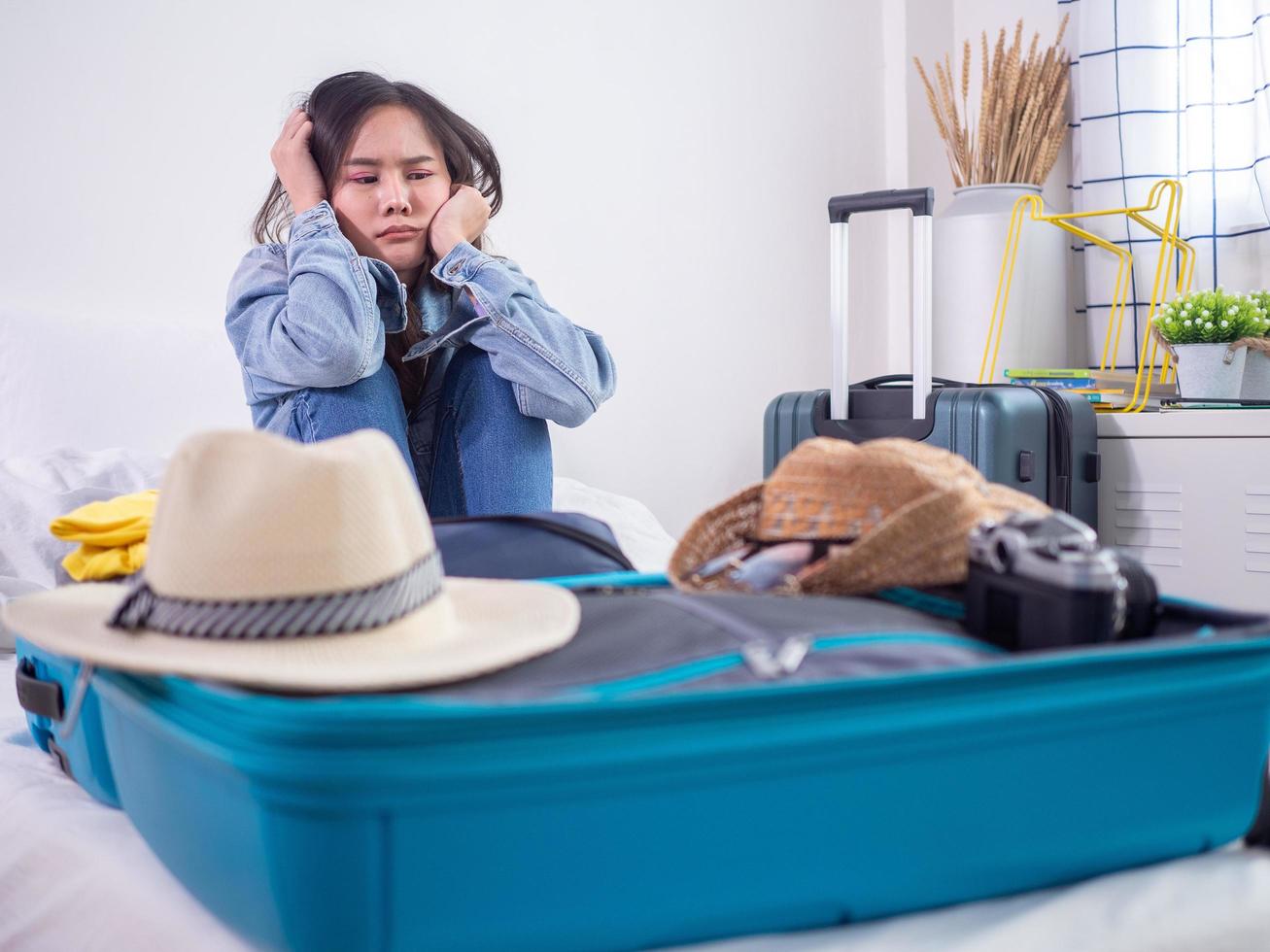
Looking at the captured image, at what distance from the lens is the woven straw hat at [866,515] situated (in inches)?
20.9

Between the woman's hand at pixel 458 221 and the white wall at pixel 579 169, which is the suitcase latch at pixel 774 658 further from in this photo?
the white wall at pixel 579 169

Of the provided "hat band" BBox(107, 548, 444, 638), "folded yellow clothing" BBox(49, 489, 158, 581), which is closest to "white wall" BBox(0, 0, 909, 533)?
"folded yellow clothing" BBox(49, 489, 158, 581)

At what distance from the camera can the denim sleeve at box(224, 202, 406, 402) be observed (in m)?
1.23

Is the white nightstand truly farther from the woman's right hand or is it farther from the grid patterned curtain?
the woman's right hand

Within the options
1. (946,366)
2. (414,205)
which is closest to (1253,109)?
(946,366)

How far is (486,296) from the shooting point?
1307 millimetres

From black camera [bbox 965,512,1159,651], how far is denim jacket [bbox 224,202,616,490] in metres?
0.83

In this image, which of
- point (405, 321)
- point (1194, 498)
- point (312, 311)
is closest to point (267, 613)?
point (312, 311)

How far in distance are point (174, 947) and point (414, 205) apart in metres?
1.12

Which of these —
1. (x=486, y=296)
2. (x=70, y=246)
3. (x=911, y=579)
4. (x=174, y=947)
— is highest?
(x=70, y=246)

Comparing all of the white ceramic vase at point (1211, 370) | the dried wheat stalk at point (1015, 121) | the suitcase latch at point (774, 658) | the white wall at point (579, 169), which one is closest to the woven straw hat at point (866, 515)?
the suitcase latch at point (774, 658)

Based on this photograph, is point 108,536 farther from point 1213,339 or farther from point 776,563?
point 1213,339

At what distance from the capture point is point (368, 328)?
1248mm

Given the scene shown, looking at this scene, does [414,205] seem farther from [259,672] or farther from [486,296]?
[259,672]
